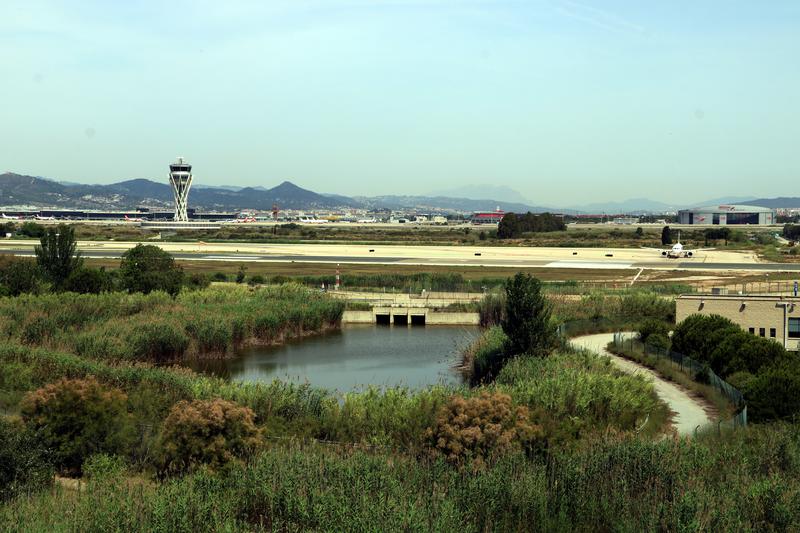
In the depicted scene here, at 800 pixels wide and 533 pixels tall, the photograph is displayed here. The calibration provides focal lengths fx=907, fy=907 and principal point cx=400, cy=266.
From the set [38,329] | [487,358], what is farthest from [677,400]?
[38,329]

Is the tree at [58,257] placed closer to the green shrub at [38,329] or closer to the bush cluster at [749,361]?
the green shrub at [38,329]

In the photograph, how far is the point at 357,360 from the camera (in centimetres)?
4759

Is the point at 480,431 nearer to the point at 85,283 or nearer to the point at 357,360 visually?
the point at 357,360

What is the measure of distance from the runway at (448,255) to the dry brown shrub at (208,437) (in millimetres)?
77461

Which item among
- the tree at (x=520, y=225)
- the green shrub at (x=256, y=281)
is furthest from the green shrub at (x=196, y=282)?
the tree at (x=520, y=225)

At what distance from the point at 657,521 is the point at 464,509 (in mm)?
3757

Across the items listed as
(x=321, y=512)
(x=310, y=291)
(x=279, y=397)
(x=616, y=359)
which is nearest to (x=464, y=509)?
(x=321, y=512)

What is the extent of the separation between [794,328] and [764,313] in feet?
5.08

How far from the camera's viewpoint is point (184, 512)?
686 inches

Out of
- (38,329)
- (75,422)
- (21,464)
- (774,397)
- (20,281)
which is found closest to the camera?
(21,464)

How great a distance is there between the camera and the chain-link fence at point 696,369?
87.5 feet

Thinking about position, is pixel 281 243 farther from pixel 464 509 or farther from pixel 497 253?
pixel 464 509

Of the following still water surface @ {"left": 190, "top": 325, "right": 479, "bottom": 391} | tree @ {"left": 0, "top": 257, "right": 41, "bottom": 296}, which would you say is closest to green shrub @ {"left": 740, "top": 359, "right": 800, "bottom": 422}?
still water surface @ {"left": 190, "top": 325, "right": 479, "bottom": 391}

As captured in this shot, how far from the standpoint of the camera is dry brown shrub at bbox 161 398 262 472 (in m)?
21.7
